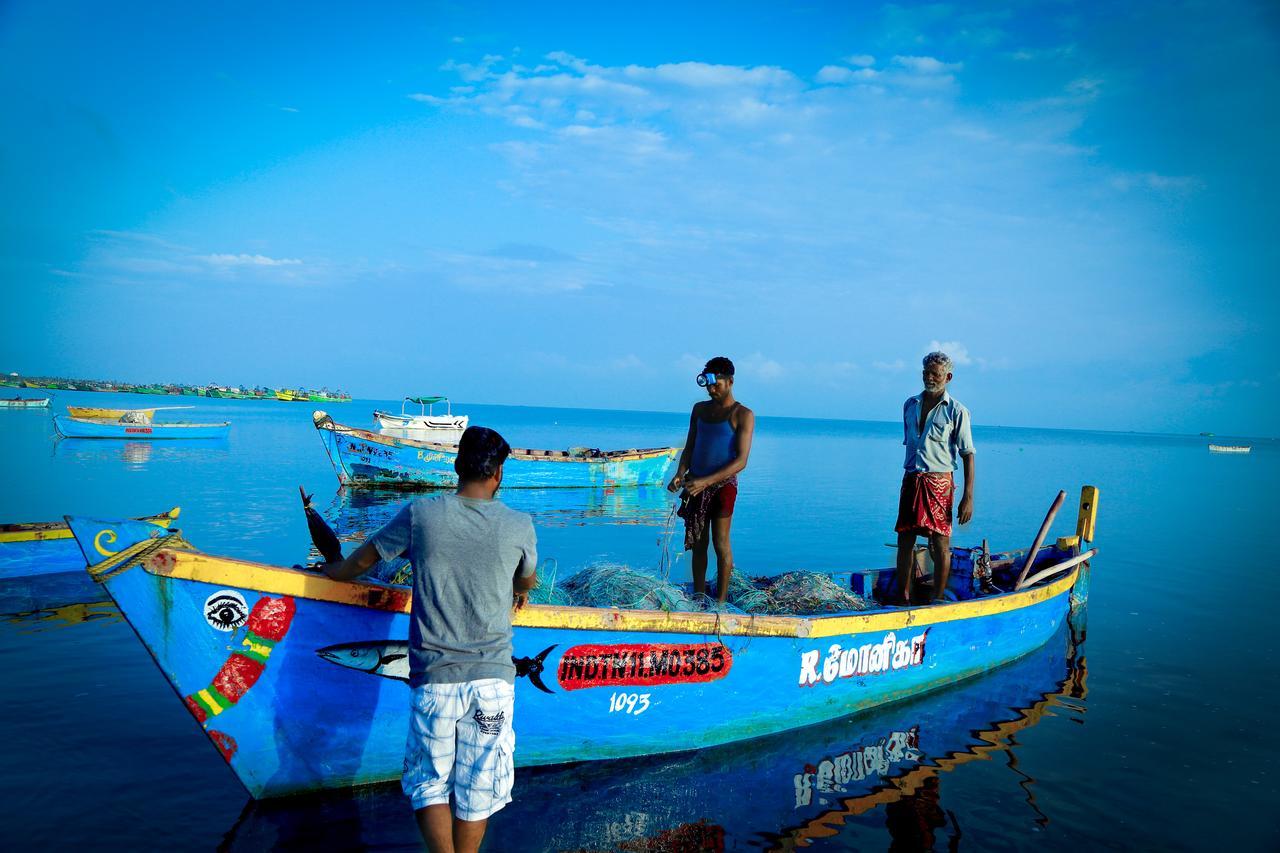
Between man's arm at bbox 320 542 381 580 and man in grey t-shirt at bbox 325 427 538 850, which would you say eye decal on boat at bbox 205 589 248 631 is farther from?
man in grey t-shirt at bbox 325 427 538 850

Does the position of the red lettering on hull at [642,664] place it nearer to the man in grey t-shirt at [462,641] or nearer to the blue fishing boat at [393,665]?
the blue fishing boat at [393,665]

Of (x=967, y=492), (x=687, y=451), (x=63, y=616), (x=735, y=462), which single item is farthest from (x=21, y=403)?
(x=967, y=492)

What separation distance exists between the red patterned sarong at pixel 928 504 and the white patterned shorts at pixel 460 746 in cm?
415

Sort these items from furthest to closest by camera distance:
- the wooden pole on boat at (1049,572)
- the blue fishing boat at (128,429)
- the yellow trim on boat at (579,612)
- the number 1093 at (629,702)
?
the blue fishing boat at (128,429) → the wooden pole on boat at (1049,572) → the number 1093 at (629,702) → the yellow trim on boat at (579,612)

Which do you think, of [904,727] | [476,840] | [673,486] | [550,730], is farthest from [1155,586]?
[476,840]

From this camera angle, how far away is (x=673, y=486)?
19.3 feet

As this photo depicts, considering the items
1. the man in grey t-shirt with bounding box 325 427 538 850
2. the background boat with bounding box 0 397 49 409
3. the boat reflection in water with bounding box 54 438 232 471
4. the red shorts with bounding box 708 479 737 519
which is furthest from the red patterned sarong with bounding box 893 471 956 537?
the background boat with bounding box 0 397 49 409

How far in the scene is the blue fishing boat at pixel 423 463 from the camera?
1998 cm

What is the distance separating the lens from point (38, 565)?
27.9 feet

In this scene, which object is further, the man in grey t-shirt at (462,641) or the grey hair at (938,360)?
the grey hair at (938,360)

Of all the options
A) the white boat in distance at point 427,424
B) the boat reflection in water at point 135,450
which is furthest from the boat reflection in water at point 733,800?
the white boat in distance at point 427,424

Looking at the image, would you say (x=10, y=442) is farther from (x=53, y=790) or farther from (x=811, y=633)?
(x=811, y=633)

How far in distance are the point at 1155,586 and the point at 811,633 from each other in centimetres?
1022

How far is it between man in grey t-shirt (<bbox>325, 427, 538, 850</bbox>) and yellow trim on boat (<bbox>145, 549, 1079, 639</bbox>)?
0.76m
